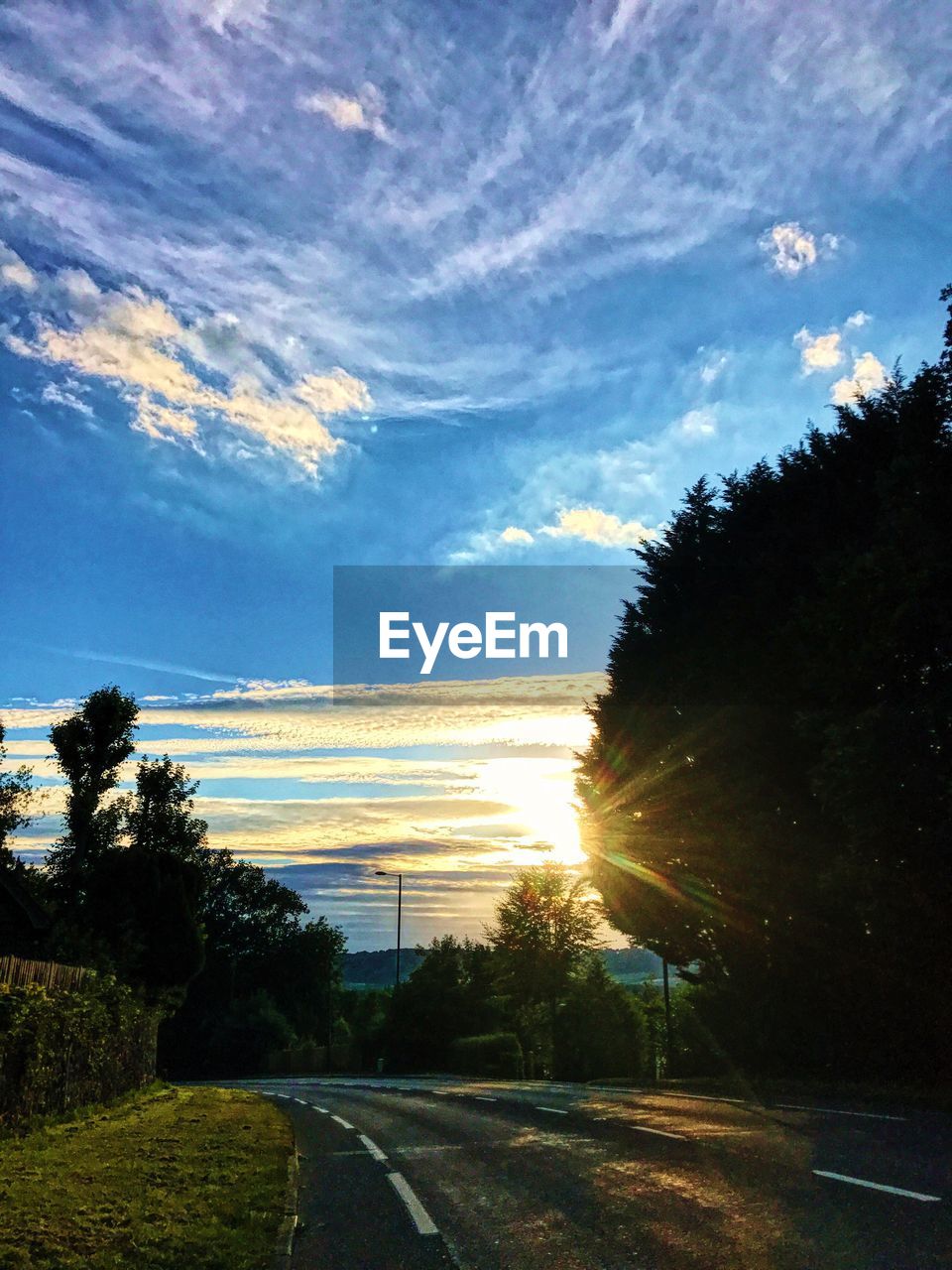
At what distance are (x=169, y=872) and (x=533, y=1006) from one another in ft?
99.8

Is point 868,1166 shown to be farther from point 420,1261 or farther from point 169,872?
point 169,872

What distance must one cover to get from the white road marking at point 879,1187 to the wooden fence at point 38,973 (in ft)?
37.5

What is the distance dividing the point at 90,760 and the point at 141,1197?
3389cm

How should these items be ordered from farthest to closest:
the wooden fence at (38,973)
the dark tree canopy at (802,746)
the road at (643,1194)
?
1. the dark tree canopy at (802,746)
2. the wooden fence at (38,973)
3. the road at (643,1194)

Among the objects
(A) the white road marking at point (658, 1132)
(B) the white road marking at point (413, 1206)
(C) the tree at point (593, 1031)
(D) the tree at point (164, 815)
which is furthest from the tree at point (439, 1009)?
(B) the white road marking at point (413, 1206)

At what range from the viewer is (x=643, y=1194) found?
9594 millimetres

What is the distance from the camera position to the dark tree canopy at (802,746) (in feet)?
62.8

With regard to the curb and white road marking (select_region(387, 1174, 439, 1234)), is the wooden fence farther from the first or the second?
white road marking (select_region(387, 1174, 439, 1234))

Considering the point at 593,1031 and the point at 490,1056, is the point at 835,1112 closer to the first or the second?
the point at 490,1056

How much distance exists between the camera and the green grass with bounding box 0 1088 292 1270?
25.1 feet

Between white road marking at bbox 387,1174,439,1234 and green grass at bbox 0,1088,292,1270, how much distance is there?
127 centimetres

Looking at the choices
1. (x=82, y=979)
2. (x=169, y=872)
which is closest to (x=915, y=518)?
(x=82, y=979)

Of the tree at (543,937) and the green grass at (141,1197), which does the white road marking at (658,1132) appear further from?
the tree at (543,937)

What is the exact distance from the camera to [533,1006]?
61750mm
